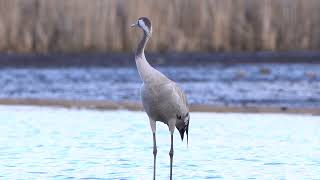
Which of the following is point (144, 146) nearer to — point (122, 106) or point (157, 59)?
point (122, 106)

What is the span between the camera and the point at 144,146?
12406mm

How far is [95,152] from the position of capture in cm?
1180

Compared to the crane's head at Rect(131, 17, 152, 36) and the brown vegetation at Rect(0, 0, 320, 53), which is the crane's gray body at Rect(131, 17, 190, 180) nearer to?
the crane's head at Rect(131, 17, 152, 36)

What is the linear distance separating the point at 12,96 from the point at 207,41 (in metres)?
5.52

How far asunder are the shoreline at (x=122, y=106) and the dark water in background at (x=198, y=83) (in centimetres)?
40

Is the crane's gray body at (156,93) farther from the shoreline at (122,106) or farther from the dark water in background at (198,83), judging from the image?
the dark water in background at (198,83)

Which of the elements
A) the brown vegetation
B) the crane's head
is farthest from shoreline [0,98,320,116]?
the crane's head

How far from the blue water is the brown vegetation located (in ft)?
21.8

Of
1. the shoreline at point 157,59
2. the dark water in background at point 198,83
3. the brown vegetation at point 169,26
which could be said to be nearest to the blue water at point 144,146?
the dark water in background at point 198,83

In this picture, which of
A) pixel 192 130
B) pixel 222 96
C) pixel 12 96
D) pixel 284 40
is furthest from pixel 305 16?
pixel 192 130

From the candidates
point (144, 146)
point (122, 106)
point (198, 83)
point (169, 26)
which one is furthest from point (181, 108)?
point (169, 26)

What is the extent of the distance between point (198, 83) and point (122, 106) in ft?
9.76

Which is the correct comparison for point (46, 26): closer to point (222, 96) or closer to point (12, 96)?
point (12, 96)

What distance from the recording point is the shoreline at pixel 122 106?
16.6 meters
